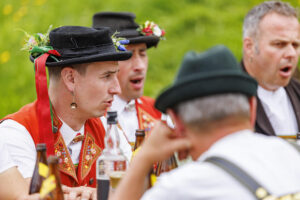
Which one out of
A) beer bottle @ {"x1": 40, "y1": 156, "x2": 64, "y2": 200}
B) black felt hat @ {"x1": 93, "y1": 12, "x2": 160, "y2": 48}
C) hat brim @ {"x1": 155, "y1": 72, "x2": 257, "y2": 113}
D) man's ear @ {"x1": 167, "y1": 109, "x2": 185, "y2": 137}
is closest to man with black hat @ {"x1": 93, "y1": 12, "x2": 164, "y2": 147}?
black felt hat @ {"x1": 93, "y1": 12, "x2": 160, "y2": 48}

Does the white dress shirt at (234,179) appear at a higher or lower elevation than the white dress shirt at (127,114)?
higher

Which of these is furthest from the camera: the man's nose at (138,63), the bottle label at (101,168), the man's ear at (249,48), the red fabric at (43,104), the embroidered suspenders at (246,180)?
the man's nose at (138,63)

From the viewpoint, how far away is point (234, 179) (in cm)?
172

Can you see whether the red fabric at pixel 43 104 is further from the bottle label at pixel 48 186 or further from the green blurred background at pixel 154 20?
the green blurred background at pixel 154 20

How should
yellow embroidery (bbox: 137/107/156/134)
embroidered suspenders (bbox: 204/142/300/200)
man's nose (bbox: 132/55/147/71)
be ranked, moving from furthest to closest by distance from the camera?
man's nose (bbox: 132/55/147/71), yellow embroidery (bbox: 137/107/156/134), embroidered suspenders (bbox: 204/142/300/200)

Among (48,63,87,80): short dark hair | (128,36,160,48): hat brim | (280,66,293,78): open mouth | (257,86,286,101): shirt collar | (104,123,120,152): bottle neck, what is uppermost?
(128,36,160,48): hat brim

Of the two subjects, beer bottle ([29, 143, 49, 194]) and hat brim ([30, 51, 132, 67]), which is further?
hat brim ([30, 51, 132, 67])

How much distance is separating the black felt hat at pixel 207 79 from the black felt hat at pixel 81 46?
1.28 meters

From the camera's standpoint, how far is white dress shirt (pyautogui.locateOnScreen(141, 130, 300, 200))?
1729mm

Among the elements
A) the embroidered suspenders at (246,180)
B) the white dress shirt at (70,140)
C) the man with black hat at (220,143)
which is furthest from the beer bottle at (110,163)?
the embroidered suspenders at (246,180)

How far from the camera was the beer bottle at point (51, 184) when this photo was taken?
2264 mm

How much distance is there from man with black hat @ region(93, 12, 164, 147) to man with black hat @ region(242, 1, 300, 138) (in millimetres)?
1018

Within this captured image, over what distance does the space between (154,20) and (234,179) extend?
7.42 meters

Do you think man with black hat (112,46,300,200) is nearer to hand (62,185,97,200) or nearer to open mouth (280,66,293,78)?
hand (62,185,97,200)
